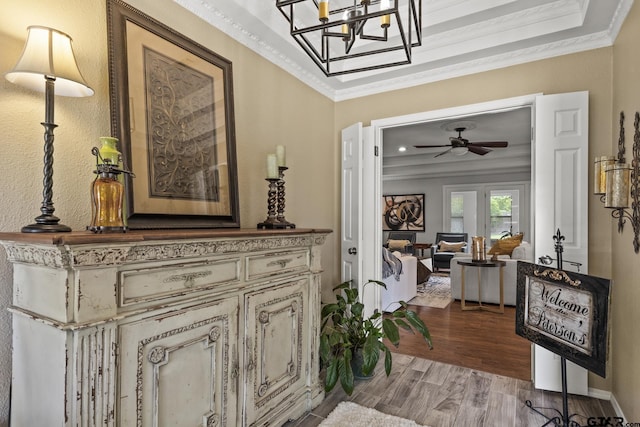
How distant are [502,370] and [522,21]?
2.74 metres

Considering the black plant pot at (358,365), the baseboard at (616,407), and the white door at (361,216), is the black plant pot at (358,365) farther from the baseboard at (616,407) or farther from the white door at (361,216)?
the baseboard at (616,407)

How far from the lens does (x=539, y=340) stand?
205cm

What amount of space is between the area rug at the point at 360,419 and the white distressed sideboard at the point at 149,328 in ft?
1.12

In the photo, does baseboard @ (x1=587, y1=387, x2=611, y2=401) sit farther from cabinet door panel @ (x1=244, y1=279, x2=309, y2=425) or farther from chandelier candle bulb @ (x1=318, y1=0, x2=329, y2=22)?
chandelier candle bulb @ (x1=318, y1=0, x2=329, y2=22)

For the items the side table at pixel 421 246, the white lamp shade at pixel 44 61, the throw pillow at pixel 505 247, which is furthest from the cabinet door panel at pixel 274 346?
the side table at pixel 421 246

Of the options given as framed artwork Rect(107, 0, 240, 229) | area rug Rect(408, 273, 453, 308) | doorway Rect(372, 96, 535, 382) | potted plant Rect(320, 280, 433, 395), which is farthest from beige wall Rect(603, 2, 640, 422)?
doorway Rect(372, 96, 535, 382)

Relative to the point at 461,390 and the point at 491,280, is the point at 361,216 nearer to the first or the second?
the point at 461,390

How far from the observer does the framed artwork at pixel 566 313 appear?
1.71 m

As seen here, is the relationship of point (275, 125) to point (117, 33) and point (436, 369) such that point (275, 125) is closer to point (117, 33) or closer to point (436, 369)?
point (117, 33)

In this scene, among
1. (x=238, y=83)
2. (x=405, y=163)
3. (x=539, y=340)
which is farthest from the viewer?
(x=405, y=163)

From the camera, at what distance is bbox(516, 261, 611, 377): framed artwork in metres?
1.71

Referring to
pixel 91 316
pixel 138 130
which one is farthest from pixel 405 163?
pixel 91 316

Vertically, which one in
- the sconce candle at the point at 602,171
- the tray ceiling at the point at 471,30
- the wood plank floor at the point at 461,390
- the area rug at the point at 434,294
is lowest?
the area rug at the point at 434,294

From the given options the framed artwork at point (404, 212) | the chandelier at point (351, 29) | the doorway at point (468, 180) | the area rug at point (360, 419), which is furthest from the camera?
the framed artwork at point (404, 212)
